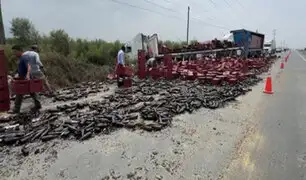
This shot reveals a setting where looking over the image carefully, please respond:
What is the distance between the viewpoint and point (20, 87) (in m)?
6.19

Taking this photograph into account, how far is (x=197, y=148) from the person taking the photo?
3980mm

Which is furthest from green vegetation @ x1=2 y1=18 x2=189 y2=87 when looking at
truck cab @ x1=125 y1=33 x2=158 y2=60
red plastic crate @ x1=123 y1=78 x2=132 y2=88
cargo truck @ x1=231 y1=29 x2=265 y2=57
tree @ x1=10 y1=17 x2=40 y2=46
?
cargo truck @ x1=231 y1=29 x2=265 y2=57

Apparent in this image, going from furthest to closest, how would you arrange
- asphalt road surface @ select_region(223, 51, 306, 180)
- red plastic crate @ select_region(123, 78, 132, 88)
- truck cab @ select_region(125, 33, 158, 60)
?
1. truck cab @ select_region(125, 33, 158, 60)
2. red plastic crate @ select_region(123, 78, 132, 88)
3. asphalt road surface @ select_region(223, 51, 306, 180)

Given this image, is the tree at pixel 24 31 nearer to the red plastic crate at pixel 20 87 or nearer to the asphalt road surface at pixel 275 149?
the red plastic crate at pixel 20 87

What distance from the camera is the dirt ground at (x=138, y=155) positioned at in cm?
321

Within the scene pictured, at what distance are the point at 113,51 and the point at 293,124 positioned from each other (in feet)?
56.1

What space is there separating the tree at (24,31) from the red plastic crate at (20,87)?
495 inches

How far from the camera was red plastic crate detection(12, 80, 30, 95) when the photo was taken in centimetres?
613

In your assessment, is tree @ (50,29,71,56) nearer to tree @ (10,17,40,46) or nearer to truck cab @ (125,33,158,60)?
tree @ (10,17,40,46)

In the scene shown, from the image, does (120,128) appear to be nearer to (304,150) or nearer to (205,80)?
(304,150)

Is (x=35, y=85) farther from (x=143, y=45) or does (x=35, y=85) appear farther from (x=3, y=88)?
(x=143, y=45)

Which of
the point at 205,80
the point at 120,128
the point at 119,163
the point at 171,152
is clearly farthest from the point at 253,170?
the point at 205,80

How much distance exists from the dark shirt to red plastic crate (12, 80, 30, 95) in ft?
2.19

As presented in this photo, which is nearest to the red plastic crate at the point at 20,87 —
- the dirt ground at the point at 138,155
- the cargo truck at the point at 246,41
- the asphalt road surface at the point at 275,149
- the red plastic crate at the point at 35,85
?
the red plastic crate at the point at 35,85
